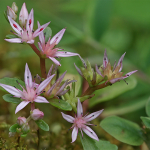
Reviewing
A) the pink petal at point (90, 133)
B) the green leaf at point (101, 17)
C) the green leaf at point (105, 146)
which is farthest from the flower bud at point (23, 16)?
the green leaf at point (101, 17)

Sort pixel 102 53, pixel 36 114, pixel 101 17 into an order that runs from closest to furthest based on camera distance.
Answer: pixel 36 114
pixel 101 17
pixel 102 53

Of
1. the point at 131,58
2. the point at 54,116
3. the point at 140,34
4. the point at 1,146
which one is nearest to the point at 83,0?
the point at 140,34

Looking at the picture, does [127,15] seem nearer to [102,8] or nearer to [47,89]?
[102,8]

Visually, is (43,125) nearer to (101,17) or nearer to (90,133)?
(90,133)

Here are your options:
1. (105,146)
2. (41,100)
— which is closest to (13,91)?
(41,100)

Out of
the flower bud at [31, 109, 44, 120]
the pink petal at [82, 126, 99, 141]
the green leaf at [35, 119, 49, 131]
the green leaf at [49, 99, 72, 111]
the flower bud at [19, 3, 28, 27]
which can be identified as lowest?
the pink petal at [82, 126, 99, 141]

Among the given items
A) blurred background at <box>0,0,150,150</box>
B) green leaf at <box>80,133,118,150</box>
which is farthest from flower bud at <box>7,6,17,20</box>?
green leaf at <box>80,133,118,150</box>

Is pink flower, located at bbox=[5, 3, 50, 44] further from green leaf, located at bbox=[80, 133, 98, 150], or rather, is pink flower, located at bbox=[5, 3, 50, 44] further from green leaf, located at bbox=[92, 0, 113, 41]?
green leaf, located at bbox=[92, 0, 113, 41]
